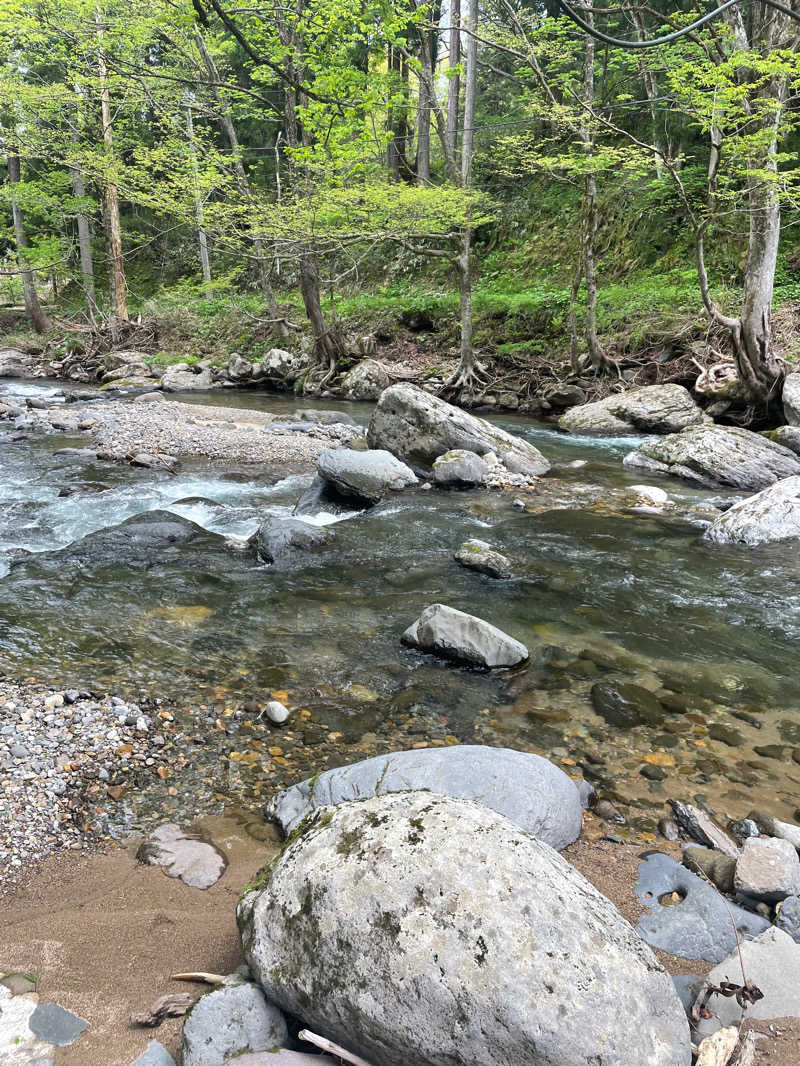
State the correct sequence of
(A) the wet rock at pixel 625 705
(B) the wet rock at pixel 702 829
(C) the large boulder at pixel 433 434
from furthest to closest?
(C) the large boulder at pixel 433 434
(A) the wet rock at pixel 625 705
(B) the wet rock at pixel 702 829

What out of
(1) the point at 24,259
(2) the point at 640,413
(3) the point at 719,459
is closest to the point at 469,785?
(3) the point at 719,459

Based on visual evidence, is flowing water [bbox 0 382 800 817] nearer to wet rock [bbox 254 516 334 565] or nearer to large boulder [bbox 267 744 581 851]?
wet rock [bbox 254 516 334 565]

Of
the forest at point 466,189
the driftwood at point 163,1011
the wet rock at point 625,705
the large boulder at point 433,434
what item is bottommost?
the wet rock at point 625,705

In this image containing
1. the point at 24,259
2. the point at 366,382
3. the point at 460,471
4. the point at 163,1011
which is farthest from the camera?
the point at 24,259

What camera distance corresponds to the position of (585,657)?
514 cm

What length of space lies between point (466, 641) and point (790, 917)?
2674 mm

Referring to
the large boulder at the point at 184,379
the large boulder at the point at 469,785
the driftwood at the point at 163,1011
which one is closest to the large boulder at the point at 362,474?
the large boulder at the point at 469,785

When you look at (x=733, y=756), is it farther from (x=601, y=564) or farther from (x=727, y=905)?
(x=601, y=564)

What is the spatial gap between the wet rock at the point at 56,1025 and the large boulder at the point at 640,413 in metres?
12.9

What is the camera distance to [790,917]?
8.65 ft

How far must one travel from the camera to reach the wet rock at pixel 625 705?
434 centimetres

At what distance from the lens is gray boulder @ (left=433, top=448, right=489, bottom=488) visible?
9.99m

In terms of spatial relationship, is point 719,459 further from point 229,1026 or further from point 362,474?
point 229,1026

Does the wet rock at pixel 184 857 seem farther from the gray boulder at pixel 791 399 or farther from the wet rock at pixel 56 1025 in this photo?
the gray boulder at pixel 791 399
